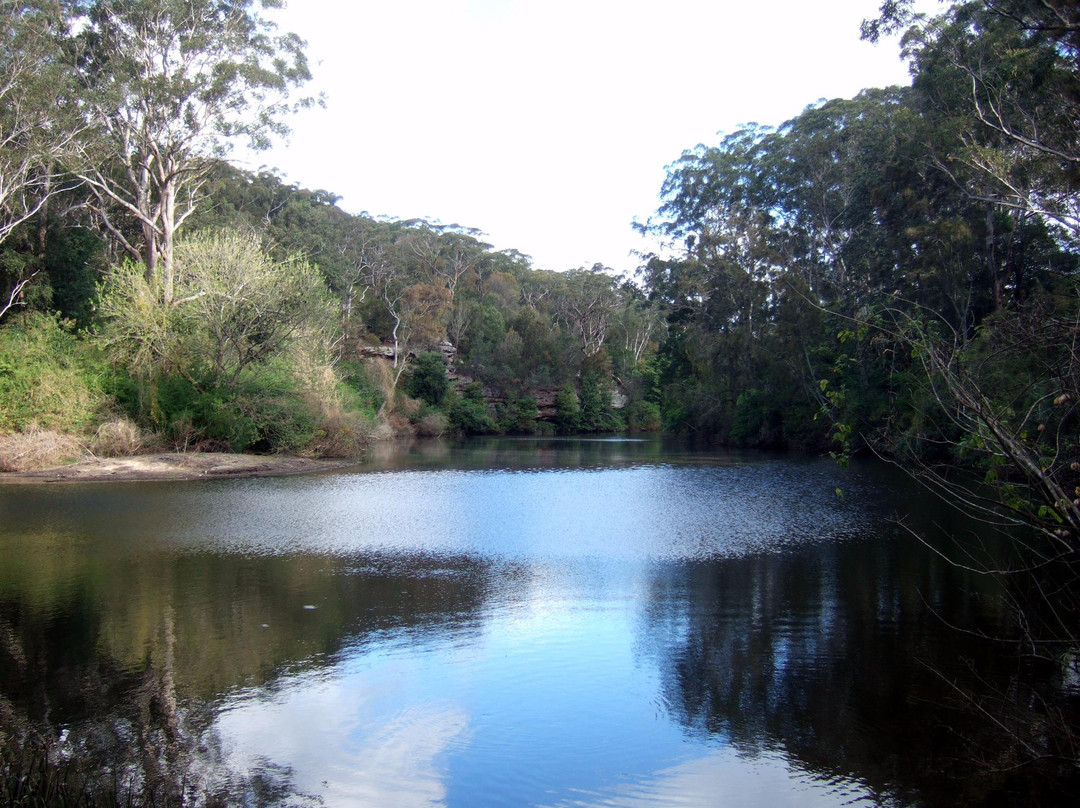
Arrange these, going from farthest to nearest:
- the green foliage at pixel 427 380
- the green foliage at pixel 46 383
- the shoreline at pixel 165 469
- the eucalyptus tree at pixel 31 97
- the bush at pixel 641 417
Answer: the bush at pixel 641 417
the green foliage at pixel 427 380
the eucalyptus tree at pixel 31 97
the green foliage at pixel 46 383
the shoreline at pixel 165 469

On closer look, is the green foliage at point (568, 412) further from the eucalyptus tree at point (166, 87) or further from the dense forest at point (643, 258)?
the eucalyptus tree at point (166, 87)

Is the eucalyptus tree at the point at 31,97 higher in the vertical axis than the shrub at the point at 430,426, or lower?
higher

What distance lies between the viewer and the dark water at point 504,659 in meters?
4.88

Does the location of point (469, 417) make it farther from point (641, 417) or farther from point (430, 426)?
point (641, 417)

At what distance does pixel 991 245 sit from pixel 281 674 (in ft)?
80.1

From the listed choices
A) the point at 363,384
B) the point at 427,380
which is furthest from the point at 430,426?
the point at 363,384

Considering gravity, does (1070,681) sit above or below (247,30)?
below

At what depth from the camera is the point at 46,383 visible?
891 inches

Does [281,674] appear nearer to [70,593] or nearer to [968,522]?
[70,593]

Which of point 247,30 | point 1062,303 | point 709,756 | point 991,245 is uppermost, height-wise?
point 247,30

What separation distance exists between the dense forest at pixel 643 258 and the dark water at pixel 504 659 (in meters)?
1.79

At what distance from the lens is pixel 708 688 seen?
20.6ft

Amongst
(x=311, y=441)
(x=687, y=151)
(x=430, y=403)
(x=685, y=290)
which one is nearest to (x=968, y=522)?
(x=311, y=441)

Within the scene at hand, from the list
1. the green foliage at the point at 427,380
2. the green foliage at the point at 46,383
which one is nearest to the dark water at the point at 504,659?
the green foliage at the point at 46,383
